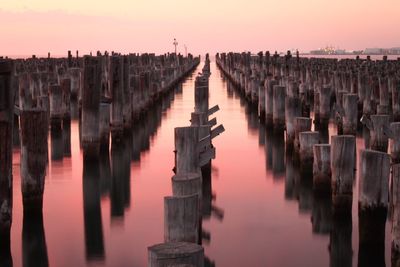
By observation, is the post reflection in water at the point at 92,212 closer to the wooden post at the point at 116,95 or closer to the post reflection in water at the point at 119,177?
the post reflection in water at the point at 119,177

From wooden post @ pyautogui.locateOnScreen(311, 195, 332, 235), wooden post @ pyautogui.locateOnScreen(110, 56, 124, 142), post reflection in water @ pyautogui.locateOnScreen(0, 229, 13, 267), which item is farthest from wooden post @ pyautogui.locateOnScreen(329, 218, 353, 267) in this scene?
wooden post @ pyautogui.locateOnScreen(110, 56, 124, 142)

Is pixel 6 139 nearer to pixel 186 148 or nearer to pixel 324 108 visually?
pixel 186 148

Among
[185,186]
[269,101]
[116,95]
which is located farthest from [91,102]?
[269,101]

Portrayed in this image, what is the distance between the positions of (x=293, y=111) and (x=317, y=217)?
4.81 metres

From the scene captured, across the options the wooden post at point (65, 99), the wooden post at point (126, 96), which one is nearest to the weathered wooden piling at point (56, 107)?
the wooden post at point (65, 99)

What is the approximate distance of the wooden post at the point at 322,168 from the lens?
878 centimetres

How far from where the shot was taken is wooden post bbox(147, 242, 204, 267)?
4645 mm

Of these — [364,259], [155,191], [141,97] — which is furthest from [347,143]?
[141,97]

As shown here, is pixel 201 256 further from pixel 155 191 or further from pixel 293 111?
pixel 293 111

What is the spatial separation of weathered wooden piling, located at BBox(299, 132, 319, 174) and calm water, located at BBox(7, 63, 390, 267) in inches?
12.0

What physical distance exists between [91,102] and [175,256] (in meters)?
7.29

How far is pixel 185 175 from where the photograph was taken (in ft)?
21.9

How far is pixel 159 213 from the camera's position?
9.52 meters

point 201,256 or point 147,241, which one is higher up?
point 201,256
